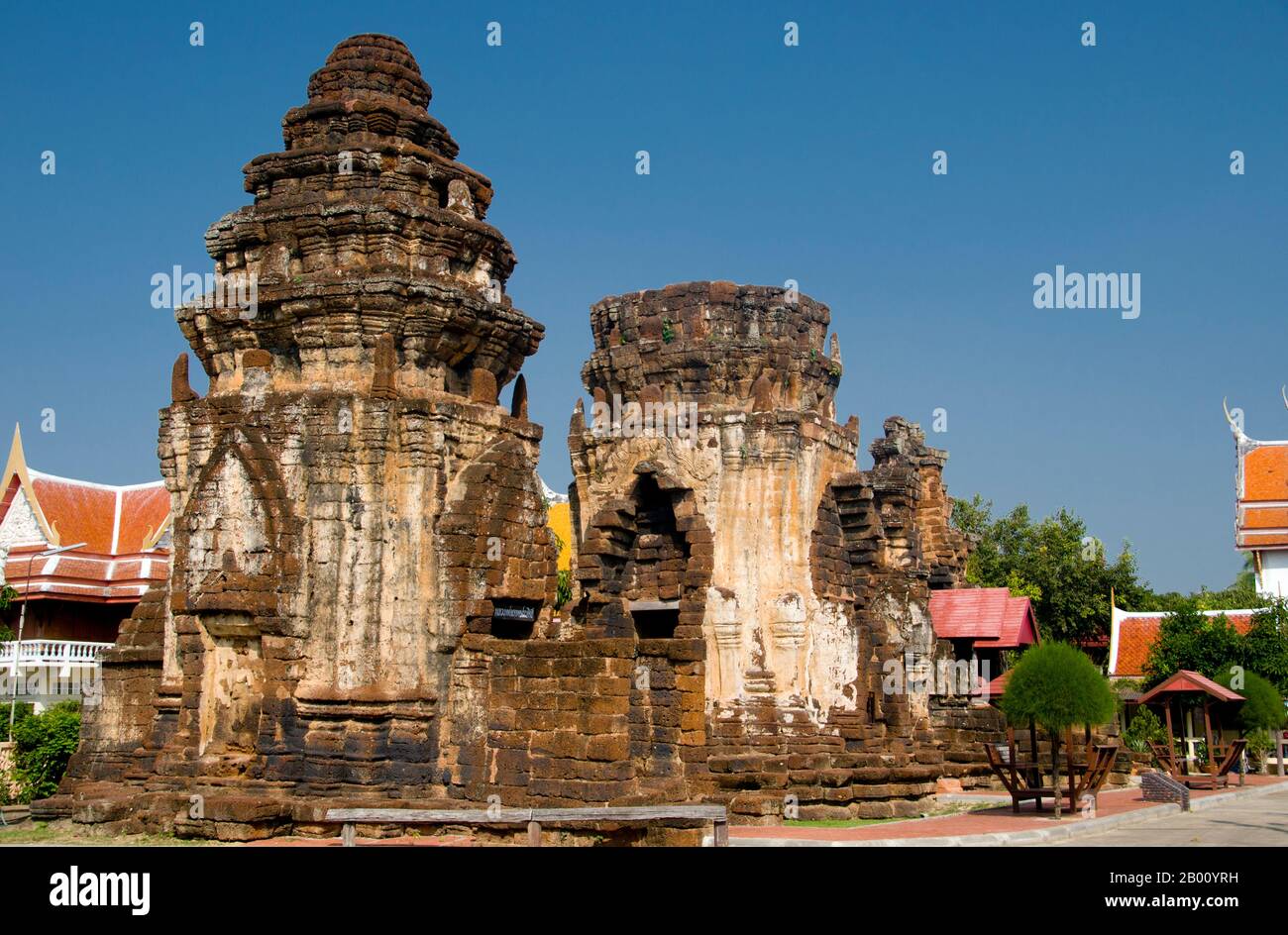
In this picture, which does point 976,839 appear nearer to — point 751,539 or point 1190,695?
point 751,539

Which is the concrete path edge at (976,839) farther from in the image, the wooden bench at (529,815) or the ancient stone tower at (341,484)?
the ancient stone tower at (341,484)

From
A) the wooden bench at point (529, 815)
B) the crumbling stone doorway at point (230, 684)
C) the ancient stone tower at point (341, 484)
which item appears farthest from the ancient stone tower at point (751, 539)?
the crumbling stone doorway at point (230, 684)

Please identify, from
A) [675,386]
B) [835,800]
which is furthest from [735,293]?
[835,800]

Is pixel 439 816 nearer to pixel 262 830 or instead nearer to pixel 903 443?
pixel 262 830

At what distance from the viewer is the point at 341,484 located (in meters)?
15.0

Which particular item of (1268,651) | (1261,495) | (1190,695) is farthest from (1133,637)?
(1190,695)

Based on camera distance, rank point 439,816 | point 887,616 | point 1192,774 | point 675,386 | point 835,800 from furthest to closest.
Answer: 1. point 1192,774
2. point 887,616
3. point 675,386
4. point 835,800
5. point 439,816

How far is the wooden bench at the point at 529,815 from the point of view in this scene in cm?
1291

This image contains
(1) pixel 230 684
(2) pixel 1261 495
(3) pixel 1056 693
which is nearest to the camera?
(1) pixel 230 684

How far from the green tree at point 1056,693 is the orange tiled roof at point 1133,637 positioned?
21.1m

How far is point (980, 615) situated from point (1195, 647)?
1098 cm

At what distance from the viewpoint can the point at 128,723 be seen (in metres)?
17.1

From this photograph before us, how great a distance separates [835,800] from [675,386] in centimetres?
655

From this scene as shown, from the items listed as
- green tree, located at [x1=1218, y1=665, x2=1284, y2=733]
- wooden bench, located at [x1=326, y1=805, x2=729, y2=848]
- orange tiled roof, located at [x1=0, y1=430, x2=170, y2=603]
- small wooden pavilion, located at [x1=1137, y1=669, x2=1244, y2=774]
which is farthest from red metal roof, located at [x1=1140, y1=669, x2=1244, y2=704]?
orange tiled roof, located at [x1=0, y1=430, x2=170, y2=603]
